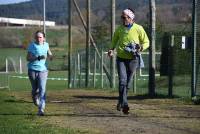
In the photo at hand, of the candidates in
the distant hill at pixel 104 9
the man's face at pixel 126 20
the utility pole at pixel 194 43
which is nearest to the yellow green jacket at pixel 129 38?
the man's face at pixel 126 20

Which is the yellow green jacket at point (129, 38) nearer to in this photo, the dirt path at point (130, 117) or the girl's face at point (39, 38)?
the dirt path at point (130, 117)

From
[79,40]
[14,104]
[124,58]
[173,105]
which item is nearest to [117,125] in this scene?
[124,58]

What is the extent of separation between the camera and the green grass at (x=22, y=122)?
432 inches

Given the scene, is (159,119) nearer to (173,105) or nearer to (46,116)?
(46,116)

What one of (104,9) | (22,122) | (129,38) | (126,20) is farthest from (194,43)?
(104,9)

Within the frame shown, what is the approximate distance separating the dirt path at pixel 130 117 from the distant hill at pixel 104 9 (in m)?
4.89

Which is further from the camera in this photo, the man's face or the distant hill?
the distant hill

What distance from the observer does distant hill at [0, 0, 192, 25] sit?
29.5 metres

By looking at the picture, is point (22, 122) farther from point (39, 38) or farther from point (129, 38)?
point (129, 38)

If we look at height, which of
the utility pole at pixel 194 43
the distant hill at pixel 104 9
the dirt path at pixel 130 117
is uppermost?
the distant hill at pixel 104 9

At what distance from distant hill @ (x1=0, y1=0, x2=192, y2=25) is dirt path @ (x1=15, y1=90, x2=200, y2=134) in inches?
192

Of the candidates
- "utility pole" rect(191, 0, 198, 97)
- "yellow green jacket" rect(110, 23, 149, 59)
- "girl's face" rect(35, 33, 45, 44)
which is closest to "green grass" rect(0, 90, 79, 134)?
"girl's face" rect(35, 33, 45, 44)

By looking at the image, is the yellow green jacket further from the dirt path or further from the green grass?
the green grass

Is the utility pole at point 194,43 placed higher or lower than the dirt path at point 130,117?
higher
